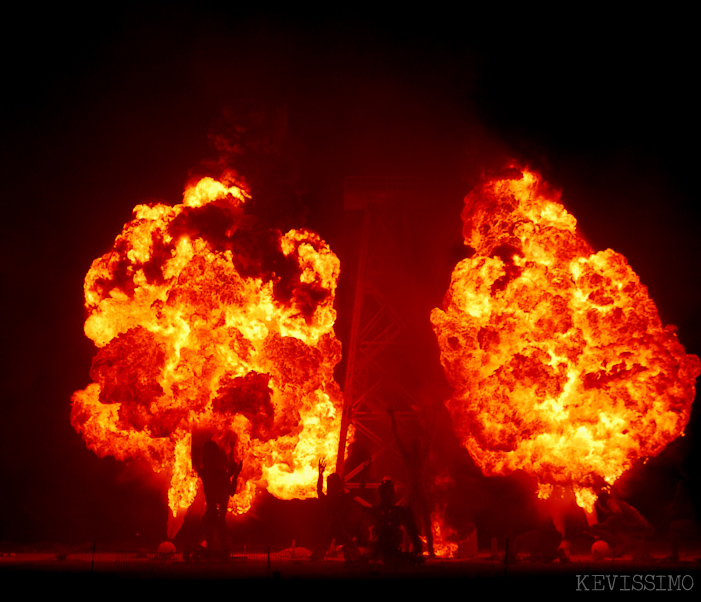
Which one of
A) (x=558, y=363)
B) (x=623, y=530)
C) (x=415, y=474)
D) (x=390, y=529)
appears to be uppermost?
(x=558, y=363)

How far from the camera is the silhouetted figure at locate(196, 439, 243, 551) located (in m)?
28.5

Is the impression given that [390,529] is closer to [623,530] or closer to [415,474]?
[415,474]

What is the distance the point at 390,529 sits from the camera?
24.2 m

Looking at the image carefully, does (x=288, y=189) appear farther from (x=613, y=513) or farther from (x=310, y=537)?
(x=613, y=513)

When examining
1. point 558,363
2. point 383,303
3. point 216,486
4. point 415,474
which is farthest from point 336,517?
point 383,303

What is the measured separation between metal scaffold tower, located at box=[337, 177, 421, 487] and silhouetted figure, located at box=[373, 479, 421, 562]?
6.50 m

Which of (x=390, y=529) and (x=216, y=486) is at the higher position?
(x=216, y=486)

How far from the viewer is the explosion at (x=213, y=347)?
95.3 feet

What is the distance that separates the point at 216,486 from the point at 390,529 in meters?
7.11

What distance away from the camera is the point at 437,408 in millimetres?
31250

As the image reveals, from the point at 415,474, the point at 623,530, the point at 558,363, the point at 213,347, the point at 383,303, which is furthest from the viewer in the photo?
the point at 383,303

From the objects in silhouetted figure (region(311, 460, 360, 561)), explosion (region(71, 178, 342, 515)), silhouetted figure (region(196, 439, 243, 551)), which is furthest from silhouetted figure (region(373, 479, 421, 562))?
Answer: silhouetted figure (region(196, 439, 243, 551))

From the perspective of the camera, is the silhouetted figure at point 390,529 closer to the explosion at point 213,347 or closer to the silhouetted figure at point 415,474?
the silhouetted figure at point 415,474

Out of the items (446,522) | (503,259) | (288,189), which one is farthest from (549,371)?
(288,189)
